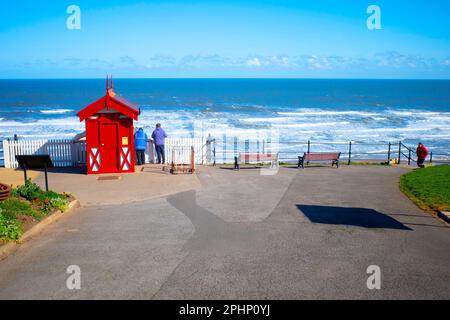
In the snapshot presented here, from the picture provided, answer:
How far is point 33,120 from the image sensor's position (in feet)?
165

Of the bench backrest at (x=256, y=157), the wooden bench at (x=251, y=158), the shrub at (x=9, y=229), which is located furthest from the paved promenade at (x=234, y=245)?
the bench backrest at (x=256, y=157)

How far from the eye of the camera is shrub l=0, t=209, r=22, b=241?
28.4 ft

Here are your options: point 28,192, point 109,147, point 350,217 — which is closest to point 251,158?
point 109,147

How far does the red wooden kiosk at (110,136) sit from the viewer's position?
16094mm

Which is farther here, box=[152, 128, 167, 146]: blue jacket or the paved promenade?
box=[152, 128, 167, 146]: blue jacket

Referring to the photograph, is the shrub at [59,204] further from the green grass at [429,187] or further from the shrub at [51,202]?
the green grass at [429,187]

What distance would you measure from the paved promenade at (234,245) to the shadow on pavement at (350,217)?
2cm

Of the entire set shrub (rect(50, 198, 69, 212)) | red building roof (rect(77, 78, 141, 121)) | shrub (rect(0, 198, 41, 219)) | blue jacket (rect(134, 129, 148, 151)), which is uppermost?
red building roof (rect(77, 78, 141, 121))

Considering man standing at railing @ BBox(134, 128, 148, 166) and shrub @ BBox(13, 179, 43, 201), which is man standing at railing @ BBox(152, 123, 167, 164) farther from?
shrub @ BBox(13, 179, 43, 201)

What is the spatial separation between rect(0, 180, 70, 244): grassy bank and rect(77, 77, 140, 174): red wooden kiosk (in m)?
4.34

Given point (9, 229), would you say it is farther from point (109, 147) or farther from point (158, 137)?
point (158, 137)

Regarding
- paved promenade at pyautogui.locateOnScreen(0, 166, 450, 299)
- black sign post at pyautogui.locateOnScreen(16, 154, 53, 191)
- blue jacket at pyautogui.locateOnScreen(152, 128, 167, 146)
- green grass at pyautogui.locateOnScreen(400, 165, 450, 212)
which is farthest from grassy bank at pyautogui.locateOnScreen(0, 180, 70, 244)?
green grass at pyautogui.locateOnScreen(400, 165, 450, 212)
